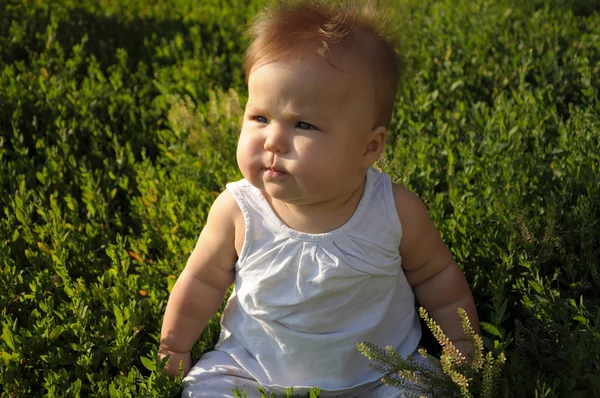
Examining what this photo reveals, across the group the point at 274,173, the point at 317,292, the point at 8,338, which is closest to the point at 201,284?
the point at 317,292

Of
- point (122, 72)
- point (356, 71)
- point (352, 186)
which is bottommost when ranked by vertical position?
point (122, 72)

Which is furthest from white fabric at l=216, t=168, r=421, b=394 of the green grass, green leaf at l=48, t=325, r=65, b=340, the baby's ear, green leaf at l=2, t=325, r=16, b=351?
green leaf at l=2, t=325, r=16, b=351

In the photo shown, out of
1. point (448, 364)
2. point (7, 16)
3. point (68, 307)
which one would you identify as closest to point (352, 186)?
point (448, 364)

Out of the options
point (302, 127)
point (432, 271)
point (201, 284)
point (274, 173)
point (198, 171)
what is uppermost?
point (302, 127)

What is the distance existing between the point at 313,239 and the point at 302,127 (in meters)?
0.40

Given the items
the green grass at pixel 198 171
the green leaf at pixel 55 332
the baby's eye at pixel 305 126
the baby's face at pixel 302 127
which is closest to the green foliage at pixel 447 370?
the green grass at pixel 198 171

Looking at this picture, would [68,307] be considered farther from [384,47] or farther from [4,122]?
[4,122]

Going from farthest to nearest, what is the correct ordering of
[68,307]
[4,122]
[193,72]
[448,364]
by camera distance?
1. [193,72]
2. [4,122]
3. [68,307]
4. [448,364]

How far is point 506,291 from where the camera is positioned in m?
3.21

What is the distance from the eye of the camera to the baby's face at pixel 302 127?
2.48 m

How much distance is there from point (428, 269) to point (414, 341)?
0.93ft

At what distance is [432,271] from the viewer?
115 inches

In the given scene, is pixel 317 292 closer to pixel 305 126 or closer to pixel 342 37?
pixel 305 126

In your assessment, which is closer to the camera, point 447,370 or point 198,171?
point 447,370
